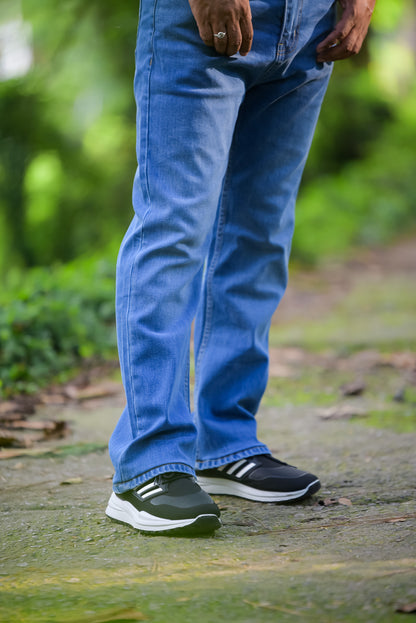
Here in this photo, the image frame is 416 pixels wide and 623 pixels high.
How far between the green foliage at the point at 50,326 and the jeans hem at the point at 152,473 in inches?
57.8

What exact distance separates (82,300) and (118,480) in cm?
230

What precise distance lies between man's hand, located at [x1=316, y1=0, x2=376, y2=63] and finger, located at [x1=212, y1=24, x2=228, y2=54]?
37 centimetres

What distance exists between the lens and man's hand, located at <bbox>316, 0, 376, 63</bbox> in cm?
182

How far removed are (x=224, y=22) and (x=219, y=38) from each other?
32 millimetres

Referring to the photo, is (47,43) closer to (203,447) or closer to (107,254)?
(107,254)

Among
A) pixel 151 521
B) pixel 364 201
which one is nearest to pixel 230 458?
pixel 151 521

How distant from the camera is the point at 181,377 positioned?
1.64m

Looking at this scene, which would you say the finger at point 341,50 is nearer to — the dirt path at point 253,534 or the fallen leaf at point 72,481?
the dirt path at point 253,534

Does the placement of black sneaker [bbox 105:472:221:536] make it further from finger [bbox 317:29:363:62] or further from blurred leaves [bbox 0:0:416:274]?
blurred leaves [bbox 0:0:416:274]

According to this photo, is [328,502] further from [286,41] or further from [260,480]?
[286,41]

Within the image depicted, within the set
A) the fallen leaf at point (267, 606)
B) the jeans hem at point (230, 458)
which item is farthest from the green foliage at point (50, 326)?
the fallen leaf at point (267, 606)

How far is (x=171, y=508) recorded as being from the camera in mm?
1541

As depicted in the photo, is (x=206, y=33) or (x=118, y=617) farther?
(x=206, y=33)

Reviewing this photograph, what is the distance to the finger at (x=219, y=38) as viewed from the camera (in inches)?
59.9
